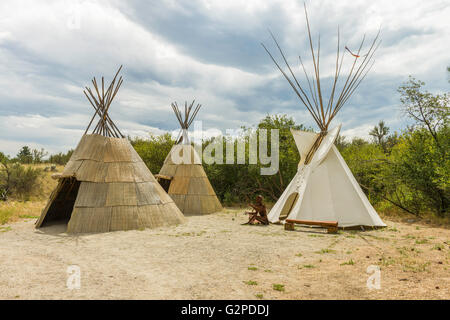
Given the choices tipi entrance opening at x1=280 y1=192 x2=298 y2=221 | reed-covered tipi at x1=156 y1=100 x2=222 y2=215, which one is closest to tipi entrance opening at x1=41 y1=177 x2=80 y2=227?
reed-covered tipi at x1=156 y1=100 x2=222 y2=215

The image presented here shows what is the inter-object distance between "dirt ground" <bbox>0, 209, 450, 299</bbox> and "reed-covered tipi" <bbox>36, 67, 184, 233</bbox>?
0.47 metres

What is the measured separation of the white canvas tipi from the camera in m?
7.75

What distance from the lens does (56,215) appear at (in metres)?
8.93

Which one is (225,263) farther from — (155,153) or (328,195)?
(155,153)

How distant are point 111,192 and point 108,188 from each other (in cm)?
14

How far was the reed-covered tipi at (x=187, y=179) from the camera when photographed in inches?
418

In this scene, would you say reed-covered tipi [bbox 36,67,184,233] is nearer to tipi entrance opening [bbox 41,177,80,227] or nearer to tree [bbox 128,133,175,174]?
tipi entrance opening [bbox 41,177,80,227]

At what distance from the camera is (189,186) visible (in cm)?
1088
